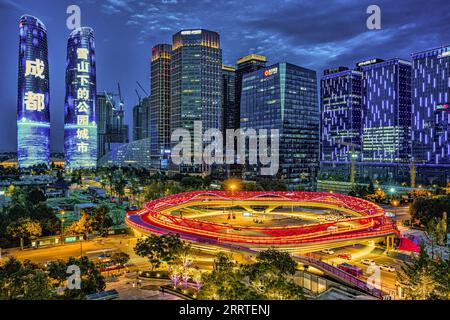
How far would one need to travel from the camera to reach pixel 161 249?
4759 centimetres

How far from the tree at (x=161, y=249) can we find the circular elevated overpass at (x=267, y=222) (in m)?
9.30

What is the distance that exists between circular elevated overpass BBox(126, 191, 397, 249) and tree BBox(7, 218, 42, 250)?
→ 1684 centimetres

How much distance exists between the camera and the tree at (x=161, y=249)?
154ft

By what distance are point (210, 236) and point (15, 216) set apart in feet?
144

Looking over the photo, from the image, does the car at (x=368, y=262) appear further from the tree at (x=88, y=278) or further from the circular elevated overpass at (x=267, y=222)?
the tree at (x=88, y=278)

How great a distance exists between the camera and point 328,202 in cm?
8612

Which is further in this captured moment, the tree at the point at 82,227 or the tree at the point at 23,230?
the tree at the point at 82,227

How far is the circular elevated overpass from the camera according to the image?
56.4 m

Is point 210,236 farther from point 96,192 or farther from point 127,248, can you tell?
point 96,192

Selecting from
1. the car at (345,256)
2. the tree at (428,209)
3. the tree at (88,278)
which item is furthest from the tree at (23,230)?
the tree at (428,209)

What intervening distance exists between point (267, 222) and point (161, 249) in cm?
4546

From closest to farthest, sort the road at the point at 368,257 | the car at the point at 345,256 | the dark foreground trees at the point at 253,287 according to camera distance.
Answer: the dark foreground trees at the point at 253,287 → the road at the point at 368,257 → the car at the point at 345,256

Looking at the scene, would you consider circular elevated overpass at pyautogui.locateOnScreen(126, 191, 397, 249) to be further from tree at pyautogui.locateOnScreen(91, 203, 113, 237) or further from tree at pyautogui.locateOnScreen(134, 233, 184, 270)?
tree at pyautogui.locateOnScreen(134, 233, 184, 270)

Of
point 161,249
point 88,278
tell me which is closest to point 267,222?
point 161,249
